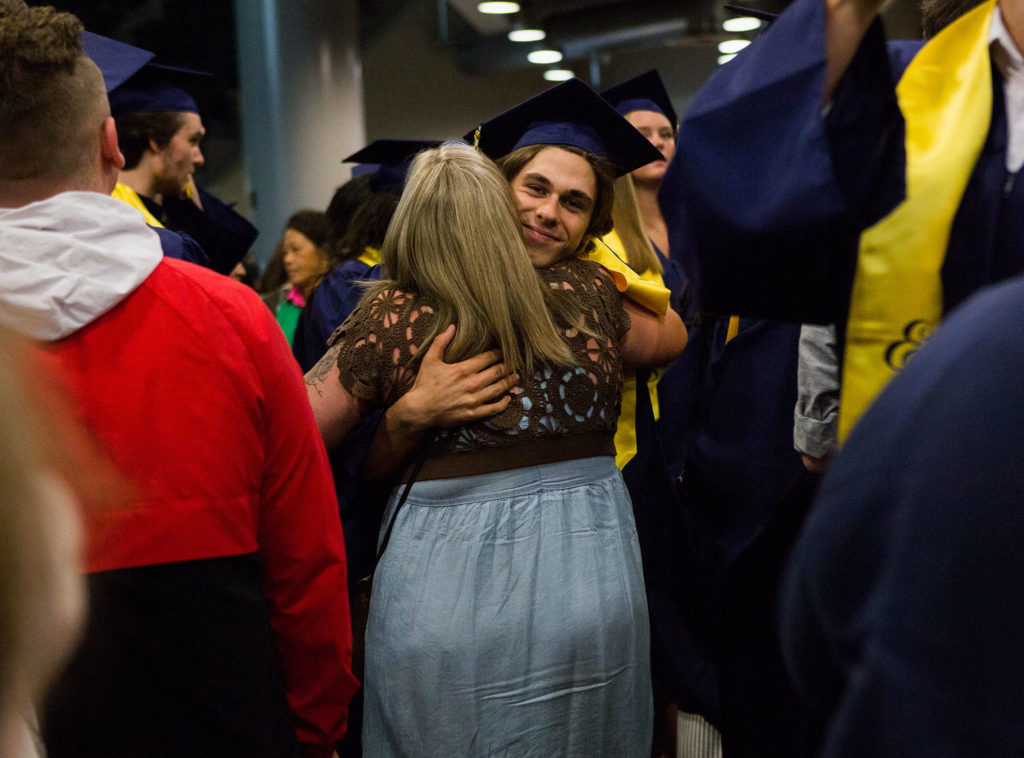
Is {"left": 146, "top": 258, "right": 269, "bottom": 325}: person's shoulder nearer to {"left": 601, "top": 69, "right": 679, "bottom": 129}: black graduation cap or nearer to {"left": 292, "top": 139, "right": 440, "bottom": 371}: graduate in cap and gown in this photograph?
{"left": 292, "top": 139, "right": 440, "bottom": 371}: graduate in cap and gown

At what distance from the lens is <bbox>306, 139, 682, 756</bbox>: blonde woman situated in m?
1.77

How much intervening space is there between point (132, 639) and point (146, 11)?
8.40 meters

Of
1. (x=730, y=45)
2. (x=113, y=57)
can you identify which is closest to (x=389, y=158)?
(x=113, y=57)

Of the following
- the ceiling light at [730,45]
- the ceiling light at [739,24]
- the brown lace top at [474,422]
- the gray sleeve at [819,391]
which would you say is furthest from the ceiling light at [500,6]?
the gray sleeve at [819,391]

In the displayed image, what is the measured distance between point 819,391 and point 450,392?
2.18ft

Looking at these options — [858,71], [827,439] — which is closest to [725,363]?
[827,439]

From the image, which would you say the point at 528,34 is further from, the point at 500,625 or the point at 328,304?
the point at 500,625

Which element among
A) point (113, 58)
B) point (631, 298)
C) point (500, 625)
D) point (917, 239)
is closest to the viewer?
point (917, 239)

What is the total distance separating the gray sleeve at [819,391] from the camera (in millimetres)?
1367

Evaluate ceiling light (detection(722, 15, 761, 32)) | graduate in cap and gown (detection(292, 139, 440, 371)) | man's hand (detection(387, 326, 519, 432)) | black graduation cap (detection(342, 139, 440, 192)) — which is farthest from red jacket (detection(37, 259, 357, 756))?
ceiling light (detection(722, 15, 761, 32))

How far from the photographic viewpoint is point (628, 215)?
10.3 ft

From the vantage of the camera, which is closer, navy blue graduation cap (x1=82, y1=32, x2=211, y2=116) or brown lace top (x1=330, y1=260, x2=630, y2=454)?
brown lace top (x1=330, y1=260, x2=630, y2=454)

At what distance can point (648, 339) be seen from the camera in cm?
216

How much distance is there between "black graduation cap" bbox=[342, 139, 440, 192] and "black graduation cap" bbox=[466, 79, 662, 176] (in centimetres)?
46
